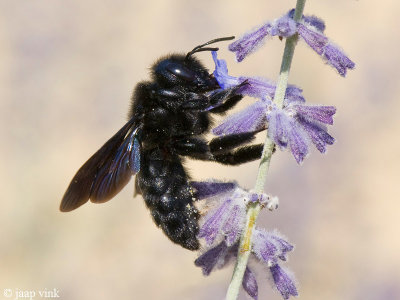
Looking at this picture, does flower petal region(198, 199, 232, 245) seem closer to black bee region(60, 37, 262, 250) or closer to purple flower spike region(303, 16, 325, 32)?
black bee region(60, 37, 262, 250)

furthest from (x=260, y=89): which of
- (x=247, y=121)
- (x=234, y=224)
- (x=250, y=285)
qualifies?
(x=250, y=285)

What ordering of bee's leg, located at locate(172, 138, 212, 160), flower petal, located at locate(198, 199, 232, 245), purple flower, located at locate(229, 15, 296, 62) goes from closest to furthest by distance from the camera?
purple flower, located at locate(229, 15, 296, 62) < flower petal, located at locate(198, 199, 232, 245) < bee's leg, located at locate(172, 138, 212, 160)

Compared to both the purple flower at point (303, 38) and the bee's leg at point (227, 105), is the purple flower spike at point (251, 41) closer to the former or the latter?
the purple flower at point (303, 38)

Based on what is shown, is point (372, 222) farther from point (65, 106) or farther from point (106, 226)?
point (65, 106)

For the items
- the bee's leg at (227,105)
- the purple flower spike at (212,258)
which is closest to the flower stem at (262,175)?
the purple flower spike at (212,258)

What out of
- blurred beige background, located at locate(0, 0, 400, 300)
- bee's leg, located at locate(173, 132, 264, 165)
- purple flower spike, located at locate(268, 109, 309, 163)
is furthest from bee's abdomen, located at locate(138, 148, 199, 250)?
blurred beige background, located at locate(0, 0, 400, 300)
